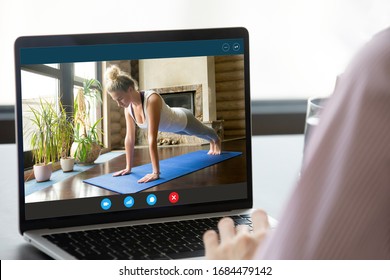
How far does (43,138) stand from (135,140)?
7.0 inches

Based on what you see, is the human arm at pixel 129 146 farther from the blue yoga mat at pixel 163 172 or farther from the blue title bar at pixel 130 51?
the blue title bar at pixel 130 51

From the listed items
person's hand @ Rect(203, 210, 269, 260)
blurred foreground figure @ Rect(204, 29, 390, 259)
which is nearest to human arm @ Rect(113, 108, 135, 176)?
person's hand @ Rect(203, 210, 269, 260)

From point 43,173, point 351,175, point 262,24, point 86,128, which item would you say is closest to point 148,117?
point 86,128

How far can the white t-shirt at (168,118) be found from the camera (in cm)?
114

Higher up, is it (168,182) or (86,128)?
(86,128)

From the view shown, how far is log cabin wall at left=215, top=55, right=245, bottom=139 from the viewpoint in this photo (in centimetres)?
116

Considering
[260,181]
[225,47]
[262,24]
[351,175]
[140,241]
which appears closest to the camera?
[351,175]

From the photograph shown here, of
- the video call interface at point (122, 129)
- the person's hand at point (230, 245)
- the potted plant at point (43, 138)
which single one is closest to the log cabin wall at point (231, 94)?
the video call interface at point (122, 129)

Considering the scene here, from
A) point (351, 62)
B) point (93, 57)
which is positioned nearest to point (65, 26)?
point (93, 57)

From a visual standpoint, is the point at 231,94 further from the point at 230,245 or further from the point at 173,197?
the point at 230,245

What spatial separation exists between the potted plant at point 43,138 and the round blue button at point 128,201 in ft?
0.51

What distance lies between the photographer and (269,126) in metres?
2.79

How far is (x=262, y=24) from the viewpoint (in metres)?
2.93

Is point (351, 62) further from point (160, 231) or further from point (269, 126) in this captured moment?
point (269, 126)
